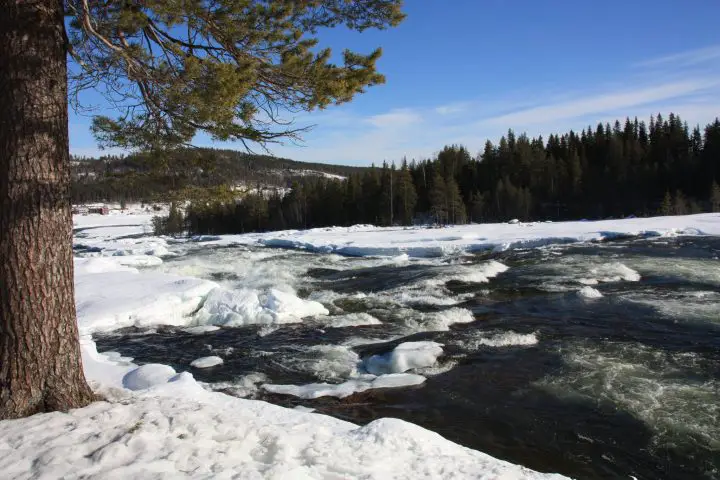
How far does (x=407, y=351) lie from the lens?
7.92 m

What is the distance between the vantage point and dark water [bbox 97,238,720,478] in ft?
17.0

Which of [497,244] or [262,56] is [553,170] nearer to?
[497,244]

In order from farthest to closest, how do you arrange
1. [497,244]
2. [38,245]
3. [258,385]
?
[497,244], [258,385], [38,245]

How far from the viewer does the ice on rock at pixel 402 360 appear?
7.56 meters

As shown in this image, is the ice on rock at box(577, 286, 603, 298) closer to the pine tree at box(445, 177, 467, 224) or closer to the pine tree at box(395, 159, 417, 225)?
the pine tree at box(445, 177, 467, 224)

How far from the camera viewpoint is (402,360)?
25.2ft

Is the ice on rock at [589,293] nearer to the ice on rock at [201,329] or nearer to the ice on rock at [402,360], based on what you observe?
the ice on rock at [402,360]

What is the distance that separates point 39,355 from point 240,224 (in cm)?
8631

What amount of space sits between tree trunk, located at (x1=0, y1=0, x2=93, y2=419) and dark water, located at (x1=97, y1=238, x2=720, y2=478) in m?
3.40

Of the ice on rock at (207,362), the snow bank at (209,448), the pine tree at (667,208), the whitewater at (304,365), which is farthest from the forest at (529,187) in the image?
the snow bank at (209,448)

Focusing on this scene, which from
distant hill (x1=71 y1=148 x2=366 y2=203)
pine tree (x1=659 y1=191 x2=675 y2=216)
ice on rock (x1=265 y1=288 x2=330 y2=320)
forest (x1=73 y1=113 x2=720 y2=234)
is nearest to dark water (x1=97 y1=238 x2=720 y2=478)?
ice on rock (x1=265 y1=288 x2=330 y2=320)

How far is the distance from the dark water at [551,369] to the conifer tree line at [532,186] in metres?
48.9

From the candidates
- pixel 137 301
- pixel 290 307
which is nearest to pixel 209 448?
pixel 290 307

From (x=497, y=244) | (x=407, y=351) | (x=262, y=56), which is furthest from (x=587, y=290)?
(x=497, y=244)
